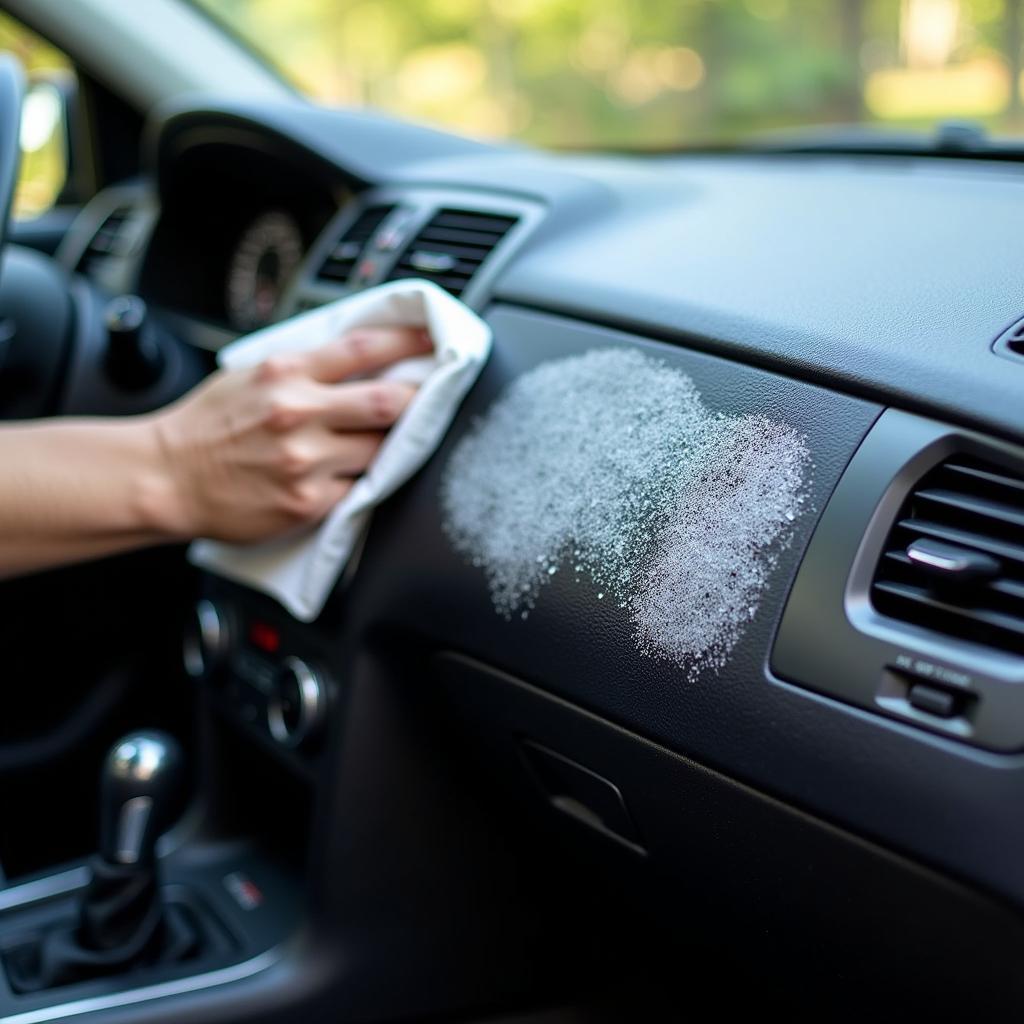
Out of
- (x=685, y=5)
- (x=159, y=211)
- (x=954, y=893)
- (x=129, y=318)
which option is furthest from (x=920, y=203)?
(x=685, y=5)

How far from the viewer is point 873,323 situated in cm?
78

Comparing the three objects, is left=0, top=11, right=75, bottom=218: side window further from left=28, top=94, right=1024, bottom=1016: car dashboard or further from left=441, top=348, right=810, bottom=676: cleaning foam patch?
left=441, top=348, right=810, bottom=676: cleaning foam patch

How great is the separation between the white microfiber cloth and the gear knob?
185mm

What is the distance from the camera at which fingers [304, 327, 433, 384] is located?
3.17ft

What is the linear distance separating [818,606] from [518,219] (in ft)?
1.75

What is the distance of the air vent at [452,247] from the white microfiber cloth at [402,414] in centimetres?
9

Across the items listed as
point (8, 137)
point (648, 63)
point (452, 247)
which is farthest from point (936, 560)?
point (648, 63)

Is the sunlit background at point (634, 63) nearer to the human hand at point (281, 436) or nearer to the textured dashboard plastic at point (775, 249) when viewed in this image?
the textured dashboard plastic at point (775, 249)

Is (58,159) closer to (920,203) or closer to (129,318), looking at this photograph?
(129,318)

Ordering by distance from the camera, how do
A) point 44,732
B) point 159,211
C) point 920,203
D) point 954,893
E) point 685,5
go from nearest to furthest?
point 954,893, point 920,203, point 44,732, point 159,211, point 685,5

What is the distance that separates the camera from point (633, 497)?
81cm

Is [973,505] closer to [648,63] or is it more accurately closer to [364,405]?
[364,405]

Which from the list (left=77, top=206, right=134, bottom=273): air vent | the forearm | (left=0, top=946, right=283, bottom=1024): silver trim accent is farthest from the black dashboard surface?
(left=77, top=206, right=134, bottom=273): air vent

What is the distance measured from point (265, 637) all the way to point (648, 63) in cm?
280
